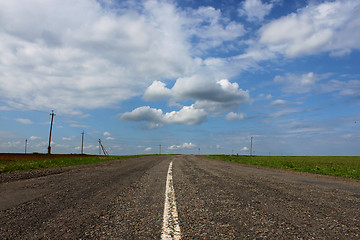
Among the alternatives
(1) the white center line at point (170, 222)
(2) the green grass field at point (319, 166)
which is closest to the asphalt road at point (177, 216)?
(1) the white center line at point (170, 222)

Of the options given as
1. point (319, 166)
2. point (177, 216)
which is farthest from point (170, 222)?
point (319, 166)

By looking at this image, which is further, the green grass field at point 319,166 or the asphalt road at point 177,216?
the green grass field at point 319,166

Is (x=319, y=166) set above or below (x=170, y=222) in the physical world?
below

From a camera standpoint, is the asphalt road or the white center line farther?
the asphalt road

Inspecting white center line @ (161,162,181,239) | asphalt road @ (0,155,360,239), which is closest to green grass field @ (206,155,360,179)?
asphalt road @ (0,155,360,239)

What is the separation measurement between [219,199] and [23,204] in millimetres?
4713

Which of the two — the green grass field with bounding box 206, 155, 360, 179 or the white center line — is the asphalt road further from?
the green grass field with bounding box 206, 155, 360, 179

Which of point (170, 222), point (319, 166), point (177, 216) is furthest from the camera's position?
point (319, 166)

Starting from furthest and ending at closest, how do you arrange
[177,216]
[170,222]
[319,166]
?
[319,166], [177,216], [170,222]

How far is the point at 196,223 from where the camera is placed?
373 cm

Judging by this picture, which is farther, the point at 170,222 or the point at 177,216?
the point at 177,216

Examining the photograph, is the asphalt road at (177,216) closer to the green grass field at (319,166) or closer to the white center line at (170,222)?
the white center line at (170,222)

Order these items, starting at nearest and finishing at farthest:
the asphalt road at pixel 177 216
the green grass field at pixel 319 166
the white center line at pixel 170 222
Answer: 1. the white center line at pixel 170 222
2. the asphalt road at pixel 177 216
3. the green grass field at pixel 319 166

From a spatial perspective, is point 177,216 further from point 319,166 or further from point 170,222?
point 319,166
